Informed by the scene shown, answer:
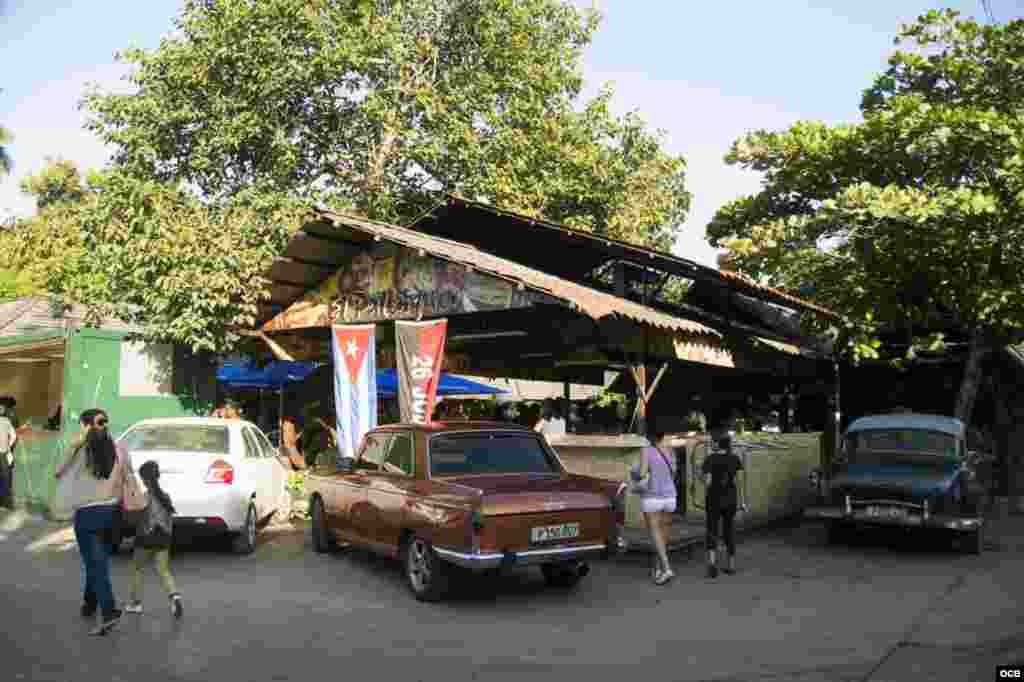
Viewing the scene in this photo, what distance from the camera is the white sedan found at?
10.3m

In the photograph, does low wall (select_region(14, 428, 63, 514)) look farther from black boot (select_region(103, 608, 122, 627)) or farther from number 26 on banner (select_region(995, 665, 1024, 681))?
number 26 on banner (select_region(995, 665, 1024, 681))

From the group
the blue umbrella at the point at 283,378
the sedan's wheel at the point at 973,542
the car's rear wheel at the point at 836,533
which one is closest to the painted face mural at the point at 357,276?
the blue umbrella at the point at 283,378

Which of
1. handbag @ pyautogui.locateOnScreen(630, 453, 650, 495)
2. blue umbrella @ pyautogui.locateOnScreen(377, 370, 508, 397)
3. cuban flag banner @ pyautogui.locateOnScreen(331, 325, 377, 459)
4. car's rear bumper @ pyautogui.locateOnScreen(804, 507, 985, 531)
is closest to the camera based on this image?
handbag @ pyautogui.locateOnScreen(630, 453, 650, 495)

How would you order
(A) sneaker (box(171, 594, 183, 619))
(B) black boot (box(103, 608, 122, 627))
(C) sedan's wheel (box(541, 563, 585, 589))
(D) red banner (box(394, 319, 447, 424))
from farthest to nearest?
1. (D) red banner (box(394, 319, 447, 424))
2. (C) sedan's wheel (box(541, 563, 585, 589))
3. (A) sneaker (box(171, 594, 183, 619))
4. (B) black boot (box(103, 608, 122, 627))

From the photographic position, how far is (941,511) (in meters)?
11.8

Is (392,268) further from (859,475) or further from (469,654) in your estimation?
(469,654)

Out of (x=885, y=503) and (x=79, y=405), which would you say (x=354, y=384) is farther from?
(x=885, y=503)

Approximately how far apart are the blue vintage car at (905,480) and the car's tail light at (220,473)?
26.5 ft

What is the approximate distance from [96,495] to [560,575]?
487 cm

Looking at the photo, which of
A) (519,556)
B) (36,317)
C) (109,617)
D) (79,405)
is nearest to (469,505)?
(519,556)

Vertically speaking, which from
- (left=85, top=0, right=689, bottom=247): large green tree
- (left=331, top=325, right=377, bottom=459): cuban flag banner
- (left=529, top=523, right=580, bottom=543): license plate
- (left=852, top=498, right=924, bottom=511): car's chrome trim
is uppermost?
(left=85, top=0, right=689, bottom=247): large green tree

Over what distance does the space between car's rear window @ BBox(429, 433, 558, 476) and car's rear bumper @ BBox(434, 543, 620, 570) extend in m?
1.02

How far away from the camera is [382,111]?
73.4 feet

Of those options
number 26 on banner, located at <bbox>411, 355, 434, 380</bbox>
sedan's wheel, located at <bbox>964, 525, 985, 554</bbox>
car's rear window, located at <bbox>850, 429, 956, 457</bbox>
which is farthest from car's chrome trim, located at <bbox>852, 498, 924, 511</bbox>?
number 26 on banner, located at <bbox>411, 355, 434, 380</bbox>
